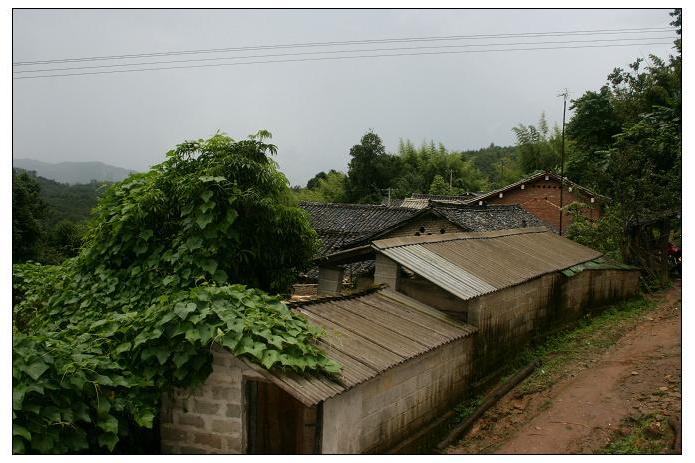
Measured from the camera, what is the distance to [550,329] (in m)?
13.9

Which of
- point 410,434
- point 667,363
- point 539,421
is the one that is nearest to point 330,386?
point 410,434

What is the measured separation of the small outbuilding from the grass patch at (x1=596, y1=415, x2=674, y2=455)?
296 centimetres

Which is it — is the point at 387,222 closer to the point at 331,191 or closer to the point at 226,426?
the point at 226,426

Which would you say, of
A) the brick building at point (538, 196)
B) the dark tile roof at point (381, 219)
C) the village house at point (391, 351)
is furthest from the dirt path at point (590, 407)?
the brick building at point (538, 196)

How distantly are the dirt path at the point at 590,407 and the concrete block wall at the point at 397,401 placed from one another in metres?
0.94

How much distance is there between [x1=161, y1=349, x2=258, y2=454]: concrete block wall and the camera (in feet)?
21.9

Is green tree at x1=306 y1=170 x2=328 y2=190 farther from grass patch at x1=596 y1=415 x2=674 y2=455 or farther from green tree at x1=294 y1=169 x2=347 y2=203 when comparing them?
grass patch at x1=596 y1=415 x2=674 y2=455

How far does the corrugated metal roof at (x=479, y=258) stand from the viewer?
10422 millimetres

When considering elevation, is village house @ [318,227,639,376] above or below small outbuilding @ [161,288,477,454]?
above

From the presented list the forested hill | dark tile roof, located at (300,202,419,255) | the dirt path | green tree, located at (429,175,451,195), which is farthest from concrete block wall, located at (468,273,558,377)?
green tree, located at (429,175,451,195)

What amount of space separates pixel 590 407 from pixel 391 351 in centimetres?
464

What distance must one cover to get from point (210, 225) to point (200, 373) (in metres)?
3.52

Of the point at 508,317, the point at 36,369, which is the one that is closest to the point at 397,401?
the point at 508,317

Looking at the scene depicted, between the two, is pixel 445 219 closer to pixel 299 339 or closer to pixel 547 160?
pixel 299 339
